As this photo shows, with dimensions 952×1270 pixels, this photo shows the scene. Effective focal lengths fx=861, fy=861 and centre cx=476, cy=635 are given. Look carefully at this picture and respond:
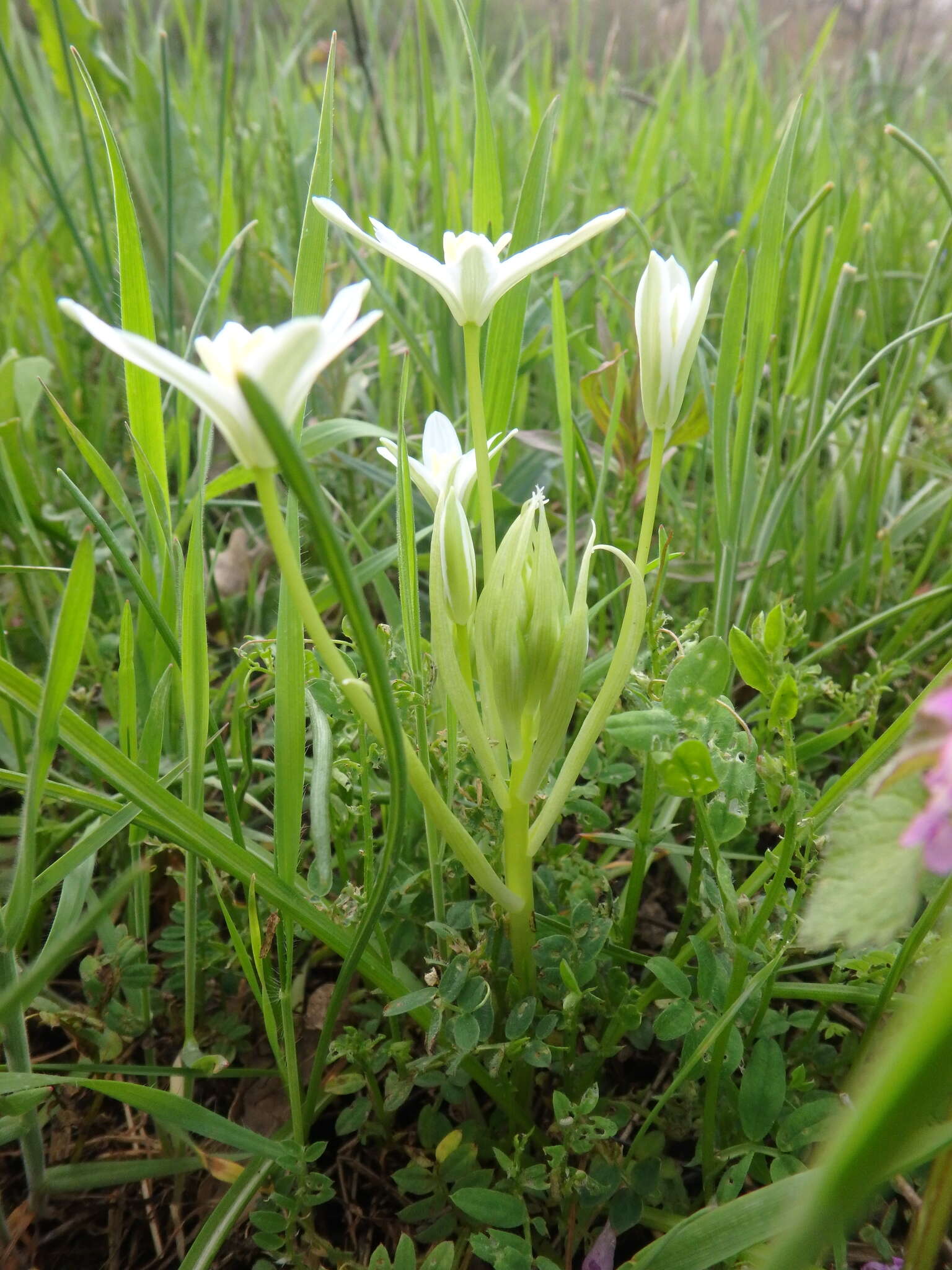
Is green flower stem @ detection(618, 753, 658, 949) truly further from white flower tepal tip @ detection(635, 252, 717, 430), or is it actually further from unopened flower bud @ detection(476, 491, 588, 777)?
white flower tepal tip @ detection(635, 252, 717, 430)

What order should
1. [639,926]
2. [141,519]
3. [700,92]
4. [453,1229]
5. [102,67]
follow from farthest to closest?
1. [700,92]
2. [102,67]
3. [141,519]
4. [639,926]
5. [453,1229]

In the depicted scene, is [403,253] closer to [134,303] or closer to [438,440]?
[438,440]

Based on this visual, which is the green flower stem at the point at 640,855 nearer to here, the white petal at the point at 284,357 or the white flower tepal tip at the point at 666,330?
the white flower tepal tip at the point at 666,330

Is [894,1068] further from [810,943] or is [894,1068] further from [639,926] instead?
[639,926]

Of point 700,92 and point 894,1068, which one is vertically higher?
point 700,92

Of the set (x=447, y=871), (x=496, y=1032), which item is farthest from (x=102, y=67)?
(x=496, y=1032)

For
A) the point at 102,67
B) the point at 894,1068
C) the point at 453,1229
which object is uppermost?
the point at 102,67
